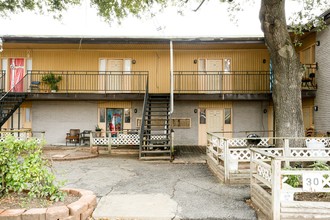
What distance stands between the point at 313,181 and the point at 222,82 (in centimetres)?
1229

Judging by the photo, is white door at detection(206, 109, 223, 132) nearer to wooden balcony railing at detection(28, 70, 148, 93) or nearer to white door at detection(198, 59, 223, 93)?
white door at detection(198, 59, 223, 93)

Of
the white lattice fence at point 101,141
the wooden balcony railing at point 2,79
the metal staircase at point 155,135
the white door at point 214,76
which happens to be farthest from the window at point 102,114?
the white door at point 214,76

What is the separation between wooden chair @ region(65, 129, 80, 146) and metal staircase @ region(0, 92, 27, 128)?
9.85 feet

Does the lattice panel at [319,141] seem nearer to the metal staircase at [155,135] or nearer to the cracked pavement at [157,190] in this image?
the cracked pavement at [157,190]

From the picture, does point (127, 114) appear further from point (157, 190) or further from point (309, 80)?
point (157, 190)

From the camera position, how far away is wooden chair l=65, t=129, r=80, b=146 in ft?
53.2

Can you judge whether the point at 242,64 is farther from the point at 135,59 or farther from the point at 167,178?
the point at 167,178

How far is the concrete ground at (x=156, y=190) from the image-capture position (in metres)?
5.72

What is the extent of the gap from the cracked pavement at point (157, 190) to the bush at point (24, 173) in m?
1.02

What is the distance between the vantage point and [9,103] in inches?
606

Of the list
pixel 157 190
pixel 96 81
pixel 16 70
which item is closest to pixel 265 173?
pixel 157 190

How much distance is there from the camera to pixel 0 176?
5.27 m

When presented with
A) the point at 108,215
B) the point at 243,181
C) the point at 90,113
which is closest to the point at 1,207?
the point at 108,215

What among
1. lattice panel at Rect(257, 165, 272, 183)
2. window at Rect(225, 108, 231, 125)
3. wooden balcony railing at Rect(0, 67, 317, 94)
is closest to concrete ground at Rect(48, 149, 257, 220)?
lattice panel at Rect(257, 165, 272, 183)
